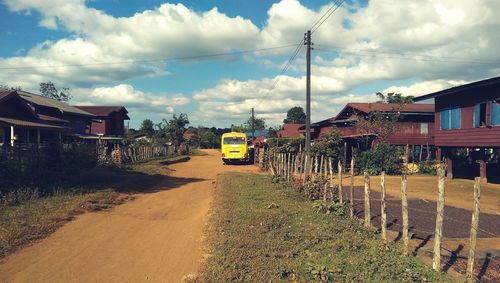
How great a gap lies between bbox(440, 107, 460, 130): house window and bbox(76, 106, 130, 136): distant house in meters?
38.1

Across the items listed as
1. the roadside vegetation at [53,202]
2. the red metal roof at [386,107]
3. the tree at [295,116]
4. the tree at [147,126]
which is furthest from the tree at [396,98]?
the tree at [295,116]

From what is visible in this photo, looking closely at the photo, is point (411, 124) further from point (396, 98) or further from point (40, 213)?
point (40, 213)

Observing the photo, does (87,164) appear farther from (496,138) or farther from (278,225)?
(496,138)

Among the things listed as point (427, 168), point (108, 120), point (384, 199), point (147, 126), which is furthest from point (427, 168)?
point (147, 126)

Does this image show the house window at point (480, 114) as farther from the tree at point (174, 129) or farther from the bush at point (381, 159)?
the tree at point (174, 129)

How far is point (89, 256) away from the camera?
732cm

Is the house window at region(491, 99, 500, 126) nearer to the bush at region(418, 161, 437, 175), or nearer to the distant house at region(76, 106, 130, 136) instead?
the bush at region(418, 161, 437, 175)

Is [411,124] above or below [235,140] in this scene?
above

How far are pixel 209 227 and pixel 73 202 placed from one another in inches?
210

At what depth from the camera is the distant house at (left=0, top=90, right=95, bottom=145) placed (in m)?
23.1

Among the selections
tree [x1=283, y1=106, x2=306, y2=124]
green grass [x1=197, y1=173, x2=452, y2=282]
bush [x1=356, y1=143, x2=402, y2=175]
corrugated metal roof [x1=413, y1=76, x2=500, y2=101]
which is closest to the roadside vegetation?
green grass [x1=197, y1=173, x2=452, y2=282]

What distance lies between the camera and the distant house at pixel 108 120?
48750 mm

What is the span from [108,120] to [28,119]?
23.1 meters

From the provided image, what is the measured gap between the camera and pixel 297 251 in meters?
7.57
